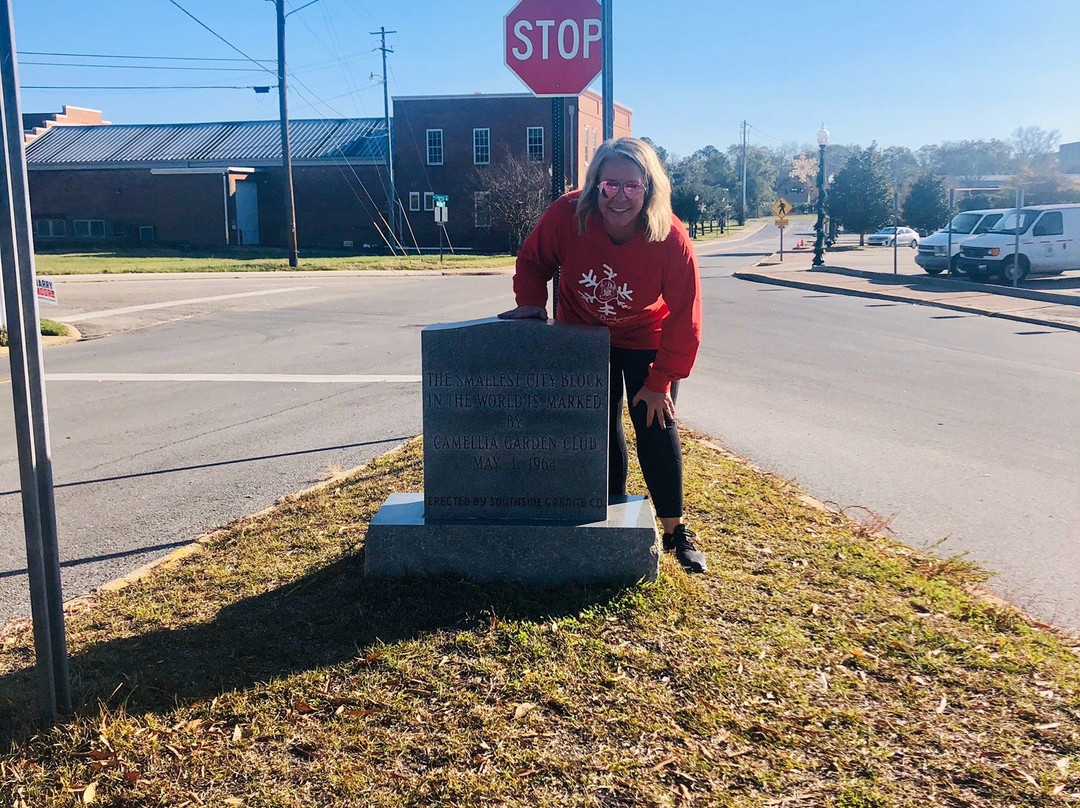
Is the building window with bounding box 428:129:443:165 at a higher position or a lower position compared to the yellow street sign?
higher

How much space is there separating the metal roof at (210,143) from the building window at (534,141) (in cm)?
803

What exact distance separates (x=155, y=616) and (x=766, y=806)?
2616 millimetres

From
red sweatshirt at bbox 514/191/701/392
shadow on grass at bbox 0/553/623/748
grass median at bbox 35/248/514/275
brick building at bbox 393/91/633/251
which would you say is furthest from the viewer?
brick building at bbox 393/91/633/251

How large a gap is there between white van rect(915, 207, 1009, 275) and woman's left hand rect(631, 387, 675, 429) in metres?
24.3

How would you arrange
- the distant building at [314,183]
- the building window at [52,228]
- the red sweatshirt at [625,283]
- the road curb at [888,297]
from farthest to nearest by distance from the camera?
1. the building window at [52,228]
2. the distant building at [314,183]
3. the road curb at [888,297]
4. the red sweatshirt at [625,283]

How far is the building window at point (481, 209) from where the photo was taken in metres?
53.4

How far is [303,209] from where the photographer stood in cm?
5528

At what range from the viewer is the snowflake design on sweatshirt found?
4.16m

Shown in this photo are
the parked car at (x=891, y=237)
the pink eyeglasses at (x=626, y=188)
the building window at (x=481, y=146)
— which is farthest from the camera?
the parked car at (x=891, y=237)

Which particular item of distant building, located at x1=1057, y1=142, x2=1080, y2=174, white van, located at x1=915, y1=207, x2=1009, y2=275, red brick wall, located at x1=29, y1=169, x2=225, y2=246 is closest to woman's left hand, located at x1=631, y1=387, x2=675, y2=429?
white van, located at x1=915, y1=207, x2=1009, y2=275

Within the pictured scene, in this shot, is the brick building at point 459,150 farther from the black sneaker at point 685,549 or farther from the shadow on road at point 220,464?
the black sneaker at point 685,549

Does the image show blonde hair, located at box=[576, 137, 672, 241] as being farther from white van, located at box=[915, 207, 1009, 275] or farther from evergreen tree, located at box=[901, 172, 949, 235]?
evergreen tree, located at box=[901, 172, 949, 235]

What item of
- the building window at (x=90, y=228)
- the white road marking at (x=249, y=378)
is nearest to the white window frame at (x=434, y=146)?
the building window at (x=90, y=228)

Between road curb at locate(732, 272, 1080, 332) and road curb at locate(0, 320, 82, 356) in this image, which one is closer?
road curb at locate(0, 320, 82, 356)
